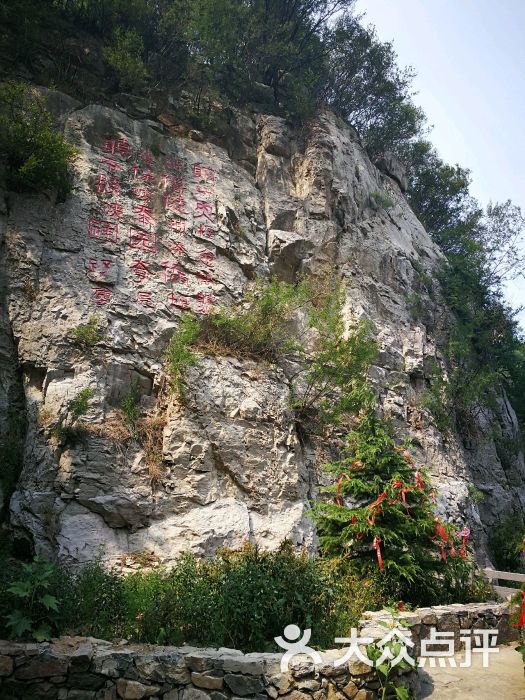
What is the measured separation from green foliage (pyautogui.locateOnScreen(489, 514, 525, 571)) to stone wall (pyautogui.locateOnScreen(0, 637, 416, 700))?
888 centimetres

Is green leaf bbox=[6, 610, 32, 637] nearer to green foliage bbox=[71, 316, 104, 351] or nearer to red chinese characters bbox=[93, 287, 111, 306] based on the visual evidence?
green foliage bbox=[71, 316, 104, 351]

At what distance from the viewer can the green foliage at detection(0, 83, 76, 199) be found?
9.43 metres

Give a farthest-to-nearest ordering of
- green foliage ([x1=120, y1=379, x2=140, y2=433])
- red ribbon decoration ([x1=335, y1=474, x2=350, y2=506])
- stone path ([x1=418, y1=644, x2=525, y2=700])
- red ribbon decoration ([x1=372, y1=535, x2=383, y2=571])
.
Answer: green foliage ([x1=120, y1=379, x2=140, y2=433]) → red ribbon decoration ([x1=335, y1=474, x2=350, y2=506]) → red ribbon decoration ([x1=372, y1=535, x2=383, y2=571]) → stone path ([x1=418, y1=644, x2=525, y2=700])

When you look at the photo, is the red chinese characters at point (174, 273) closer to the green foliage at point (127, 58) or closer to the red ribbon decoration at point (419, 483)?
the green foliage at point (127, 58)

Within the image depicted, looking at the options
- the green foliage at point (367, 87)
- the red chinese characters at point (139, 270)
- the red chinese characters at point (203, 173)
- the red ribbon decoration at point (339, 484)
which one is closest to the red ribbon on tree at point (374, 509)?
the red ribbon decoration at point (339, 484)

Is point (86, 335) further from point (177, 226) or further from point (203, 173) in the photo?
point (203, 173)

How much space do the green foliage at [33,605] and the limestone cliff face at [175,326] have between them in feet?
5.42

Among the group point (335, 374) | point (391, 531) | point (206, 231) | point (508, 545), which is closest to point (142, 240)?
point (206, 231)

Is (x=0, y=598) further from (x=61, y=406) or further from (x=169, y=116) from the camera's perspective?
(x=169, y=116)

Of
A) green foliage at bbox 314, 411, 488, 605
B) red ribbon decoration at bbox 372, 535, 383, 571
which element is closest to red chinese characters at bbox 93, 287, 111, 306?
green foliage at bbox 314, 411, 488, 605

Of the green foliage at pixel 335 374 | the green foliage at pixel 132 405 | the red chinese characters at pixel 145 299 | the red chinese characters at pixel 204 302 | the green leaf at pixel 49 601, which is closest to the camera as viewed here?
the green leaf at pixel 49 601

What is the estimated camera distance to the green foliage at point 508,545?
487 inches

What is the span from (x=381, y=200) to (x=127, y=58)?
8.16 m

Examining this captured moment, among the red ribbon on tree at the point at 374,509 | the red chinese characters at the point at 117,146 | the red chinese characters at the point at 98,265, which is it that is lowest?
the red ribbon on tree at the point at 374,509
